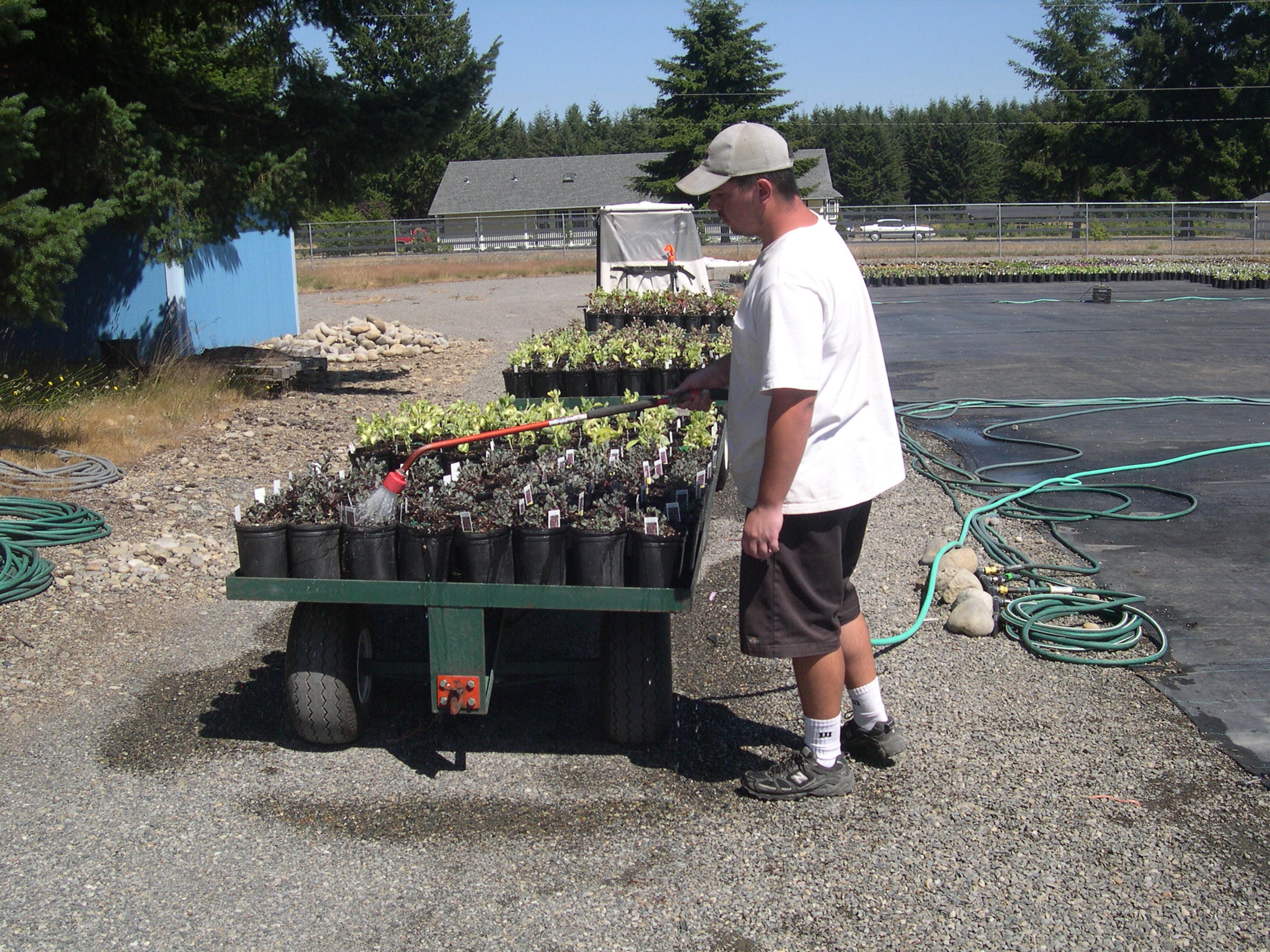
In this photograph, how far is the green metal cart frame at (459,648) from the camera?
3582 mm

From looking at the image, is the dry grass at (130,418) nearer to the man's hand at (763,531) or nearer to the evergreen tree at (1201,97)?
the man's hand at (763,531)

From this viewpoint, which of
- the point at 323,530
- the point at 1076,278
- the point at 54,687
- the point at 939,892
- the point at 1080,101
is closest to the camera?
the point at 939,892

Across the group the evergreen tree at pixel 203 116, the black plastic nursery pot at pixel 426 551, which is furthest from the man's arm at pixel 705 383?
A: the evergreen tree at pixel 203 116

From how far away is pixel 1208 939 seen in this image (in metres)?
Answer: 2.76

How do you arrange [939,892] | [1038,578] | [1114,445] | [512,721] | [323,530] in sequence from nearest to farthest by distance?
[939,892] < [323,530] < [512,721] < [1038,578] < [1114,445]

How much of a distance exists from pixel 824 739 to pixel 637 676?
68cm

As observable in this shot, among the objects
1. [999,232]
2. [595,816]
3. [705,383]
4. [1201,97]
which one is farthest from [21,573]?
[1201,97]

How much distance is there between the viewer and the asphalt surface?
14.8 ft

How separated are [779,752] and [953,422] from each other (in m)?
6.60

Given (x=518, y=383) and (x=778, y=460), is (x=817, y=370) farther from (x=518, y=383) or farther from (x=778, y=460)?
(x=518, y=383)

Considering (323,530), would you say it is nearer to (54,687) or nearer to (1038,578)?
(54,687)

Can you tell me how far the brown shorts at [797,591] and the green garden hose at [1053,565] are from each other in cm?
159

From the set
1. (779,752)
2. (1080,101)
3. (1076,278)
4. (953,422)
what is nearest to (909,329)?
(953,422)

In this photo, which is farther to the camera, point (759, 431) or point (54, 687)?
point (54, 687)
